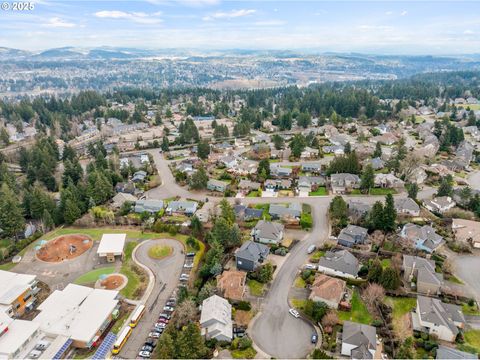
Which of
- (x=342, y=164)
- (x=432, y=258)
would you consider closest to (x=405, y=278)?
(x=432, y=258)

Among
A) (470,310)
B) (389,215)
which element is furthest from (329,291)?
(389,215)

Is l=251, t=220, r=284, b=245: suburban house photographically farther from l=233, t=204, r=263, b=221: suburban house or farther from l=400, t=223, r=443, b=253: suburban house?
l=400, t=223, r=443, b=253: suburban house

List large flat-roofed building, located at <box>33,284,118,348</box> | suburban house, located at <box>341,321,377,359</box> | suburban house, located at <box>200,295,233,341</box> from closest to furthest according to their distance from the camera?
suburban house, located at <box>341,321,377,359</box>, suburban house, located at <box>200,295,233,341</box>, large flat-roofed building, located at <box>33,284,118,348</box>

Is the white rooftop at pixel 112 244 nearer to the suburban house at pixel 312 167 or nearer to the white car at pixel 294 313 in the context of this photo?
the white car at pixel 294 313

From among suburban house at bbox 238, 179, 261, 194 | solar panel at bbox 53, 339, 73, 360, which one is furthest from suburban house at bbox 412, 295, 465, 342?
suburban house at bbox 238, 179, 261, 194

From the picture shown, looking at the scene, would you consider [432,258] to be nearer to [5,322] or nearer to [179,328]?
[179,328]

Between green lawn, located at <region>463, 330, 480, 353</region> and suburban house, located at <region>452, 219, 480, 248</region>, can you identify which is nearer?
green lawn, located at <region>463, 330, 480, 353</region>
